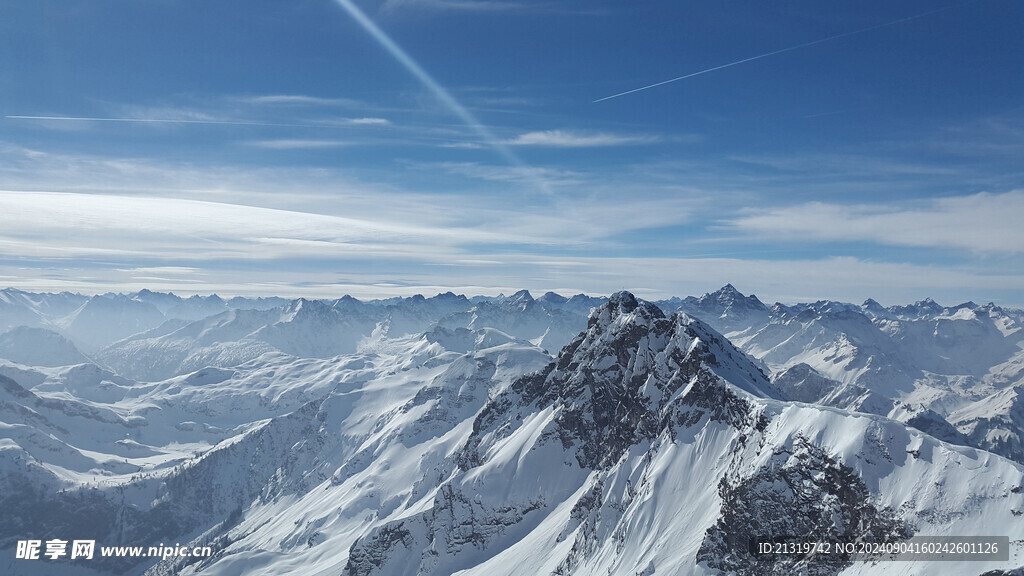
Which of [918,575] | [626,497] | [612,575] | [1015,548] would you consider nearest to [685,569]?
[612,575]

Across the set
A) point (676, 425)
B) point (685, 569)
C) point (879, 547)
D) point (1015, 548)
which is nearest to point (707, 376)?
point (676, 425)

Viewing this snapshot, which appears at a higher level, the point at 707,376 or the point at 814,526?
the point at 707,376

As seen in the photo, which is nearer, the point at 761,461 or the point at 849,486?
the point at 849,486

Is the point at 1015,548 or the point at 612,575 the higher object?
the point at 1015,548

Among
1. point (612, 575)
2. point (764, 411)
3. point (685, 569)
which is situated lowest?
point (612, 575)

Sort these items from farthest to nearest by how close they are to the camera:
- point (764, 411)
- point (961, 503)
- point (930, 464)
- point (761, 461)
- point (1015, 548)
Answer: point (764, 411) → point (761, 461) → point (930, 464) → point (961, 503) → point (1015, 548)

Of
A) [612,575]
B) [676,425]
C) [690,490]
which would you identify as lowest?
[612,575]

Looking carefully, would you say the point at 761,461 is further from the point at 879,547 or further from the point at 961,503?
the point at 961,503

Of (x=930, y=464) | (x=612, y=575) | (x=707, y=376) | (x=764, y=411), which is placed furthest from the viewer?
(x=707, y=376)

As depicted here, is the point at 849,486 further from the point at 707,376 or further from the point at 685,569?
the point at 707,376
